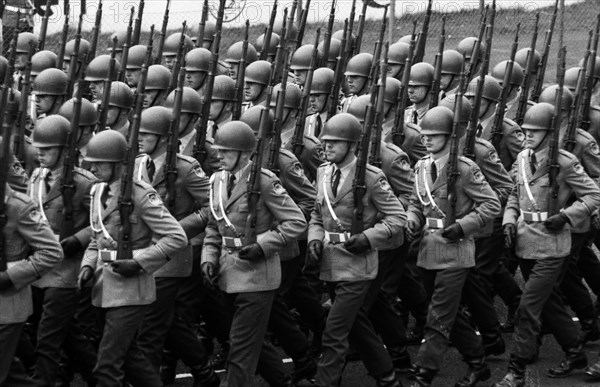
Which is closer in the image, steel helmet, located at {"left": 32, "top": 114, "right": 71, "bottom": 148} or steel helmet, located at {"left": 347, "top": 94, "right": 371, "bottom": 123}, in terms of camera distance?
steel helmet, located at {"left": 32, "top": 114, "right": 71, "bottom": 148}

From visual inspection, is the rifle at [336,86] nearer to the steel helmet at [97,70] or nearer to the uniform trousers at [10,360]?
the steel helmet at [97,70]

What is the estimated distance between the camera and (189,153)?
11008 millimetres

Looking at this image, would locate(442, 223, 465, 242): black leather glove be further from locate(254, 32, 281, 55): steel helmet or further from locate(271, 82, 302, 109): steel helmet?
locate(254, 32, 281, 55): steel helmet

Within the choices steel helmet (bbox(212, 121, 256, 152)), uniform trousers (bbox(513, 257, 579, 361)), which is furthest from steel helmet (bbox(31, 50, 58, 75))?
uniform trousers (bbox(513, 257, 579, 361))

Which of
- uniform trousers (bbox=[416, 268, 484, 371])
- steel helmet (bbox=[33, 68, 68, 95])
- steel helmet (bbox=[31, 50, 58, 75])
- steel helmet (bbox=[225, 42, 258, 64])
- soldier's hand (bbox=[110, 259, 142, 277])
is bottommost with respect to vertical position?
uniform trousers (bbox=[416, 268, 484, 371])

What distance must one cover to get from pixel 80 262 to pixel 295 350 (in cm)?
174

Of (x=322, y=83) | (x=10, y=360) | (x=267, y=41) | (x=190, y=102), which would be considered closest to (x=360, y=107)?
(x=322, y=83)

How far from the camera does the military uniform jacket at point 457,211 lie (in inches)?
394

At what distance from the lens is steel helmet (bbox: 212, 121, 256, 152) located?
9.58 meters

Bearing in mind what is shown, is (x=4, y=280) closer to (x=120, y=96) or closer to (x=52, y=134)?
(x=52, y=134)

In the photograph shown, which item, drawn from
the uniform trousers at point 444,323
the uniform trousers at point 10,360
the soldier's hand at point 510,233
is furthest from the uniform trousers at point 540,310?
the uniform trousers at point 10,360

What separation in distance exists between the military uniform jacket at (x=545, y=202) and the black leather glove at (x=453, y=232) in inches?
23.0

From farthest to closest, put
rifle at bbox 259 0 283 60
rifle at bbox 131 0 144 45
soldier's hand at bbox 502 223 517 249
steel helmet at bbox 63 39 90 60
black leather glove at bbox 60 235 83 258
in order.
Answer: rifle at bbox 259 0 283 60 → rifle at bbox 131 0 144 45 → steel helmet at bbox 63 39 90 60 → soldier's hand at bbox 502 223 517 249 → black leather glove at bbox 60 235 83 258

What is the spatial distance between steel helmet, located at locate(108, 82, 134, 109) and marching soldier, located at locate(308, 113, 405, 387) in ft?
6.72
